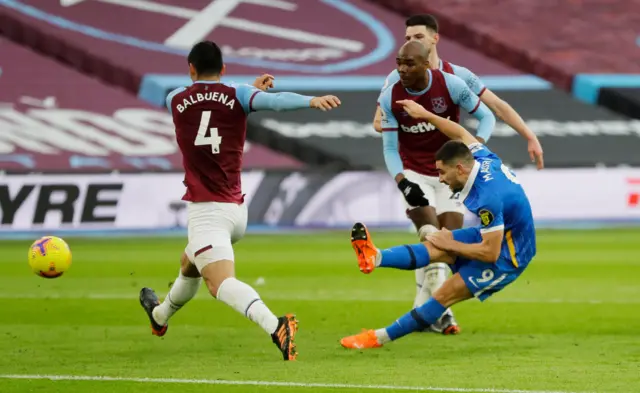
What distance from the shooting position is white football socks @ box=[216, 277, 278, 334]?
700 centimetres

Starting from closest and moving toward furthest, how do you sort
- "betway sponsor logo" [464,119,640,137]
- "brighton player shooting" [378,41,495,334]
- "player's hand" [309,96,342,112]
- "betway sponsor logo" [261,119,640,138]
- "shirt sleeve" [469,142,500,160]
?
"player's hand" [309,96,342,112], "shirt sleeve" [469,142,500,160], "brighton player shooting" [378,41,495,334], "betway sponsor logo" [261,119,640,138], "betway sponsor logo" [464,119,640,137]

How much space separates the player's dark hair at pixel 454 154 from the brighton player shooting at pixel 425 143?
3.09 feet

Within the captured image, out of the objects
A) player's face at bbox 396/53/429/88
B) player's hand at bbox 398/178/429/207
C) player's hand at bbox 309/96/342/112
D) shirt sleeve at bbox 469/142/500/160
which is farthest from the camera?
player's hand at bbox 398/178/429/207

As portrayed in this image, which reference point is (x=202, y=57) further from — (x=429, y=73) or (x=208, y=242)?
(x=429, y=73)

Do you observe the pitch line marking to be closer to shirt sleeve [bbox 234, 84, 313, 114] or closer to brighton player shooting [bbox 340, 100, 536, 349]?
brighton player shooting [bbox 340, 100, 536, 349]

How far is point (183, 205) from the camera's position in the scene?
19922 millimetres

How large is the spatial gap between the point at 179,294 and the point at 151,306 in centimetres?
46

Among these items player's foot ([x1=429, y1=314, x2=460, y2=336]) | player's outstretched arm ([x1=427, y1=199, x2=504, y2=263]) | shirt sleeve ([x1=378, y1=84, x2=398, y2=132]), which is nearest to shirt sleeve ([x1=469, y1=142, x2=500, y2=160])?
player's outstretched arm ([x1=427, y1=199, x2=504, y2=263])

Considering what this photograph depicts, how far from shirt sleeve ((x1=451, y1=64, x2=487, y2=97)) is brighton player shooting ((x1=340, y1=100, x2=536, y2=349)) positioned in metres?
1.13

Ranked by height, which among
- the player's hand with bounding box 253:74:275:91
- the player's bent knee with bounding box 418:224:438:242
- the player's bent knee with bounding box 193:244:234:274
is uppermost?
the player's hand with bounding box 253:74:275:91

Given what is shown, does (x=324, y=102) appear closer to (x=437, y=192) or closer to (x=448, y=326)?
(x=437, y=192)

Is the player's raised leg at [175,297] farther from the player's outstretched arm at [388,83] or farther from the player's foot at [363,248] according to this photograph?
the player's outstretched arm at [388,83]

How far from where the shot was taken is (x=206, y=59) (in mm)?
7352

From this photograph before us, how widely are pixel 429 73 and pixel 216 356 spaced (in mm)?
2631
